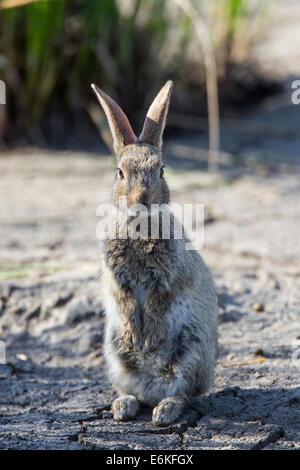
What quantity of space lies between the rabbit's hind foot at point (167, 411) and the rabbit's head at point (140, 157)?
999mm

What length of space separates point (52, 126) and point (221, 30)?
2.38 metres

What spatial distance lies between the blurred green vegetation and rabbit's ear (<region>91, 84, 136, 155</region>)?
4121 mm

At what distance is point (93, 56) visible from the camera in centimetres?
802

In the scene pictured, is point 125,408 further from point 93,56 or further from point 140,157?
point 93,56

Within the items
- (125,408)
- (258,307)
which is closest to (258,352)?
(258,307)

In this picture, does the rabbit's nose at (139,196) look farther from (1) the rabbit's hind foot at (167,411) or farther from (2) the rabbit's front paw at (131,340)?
(1) the rabbit's hind foot at (167,411)

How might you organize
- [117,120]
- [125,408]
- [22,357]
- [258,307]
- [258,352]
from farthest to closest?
[258,307]
[22,357]
[258,352]
[117,120]
[125,408]

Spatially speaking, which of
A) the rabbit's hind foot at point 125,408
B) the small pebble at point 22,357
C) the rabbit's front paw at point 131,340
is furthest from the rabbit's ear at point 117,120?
the small pebble at point 22,357

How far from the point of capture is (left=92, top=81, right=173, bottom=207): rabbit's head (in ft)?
11.4

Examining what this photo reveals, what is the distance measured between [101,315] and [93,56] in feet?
13.8

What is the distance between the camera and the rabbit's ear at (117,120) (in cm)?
368
